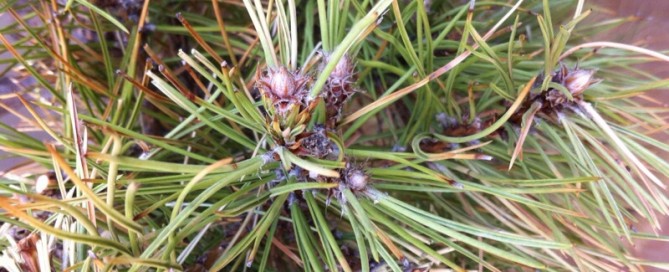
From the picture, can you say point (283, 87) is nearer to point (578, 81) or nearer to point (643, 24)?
point (578, 81)

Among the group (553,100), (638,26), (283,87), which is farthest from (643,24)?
(283,87)

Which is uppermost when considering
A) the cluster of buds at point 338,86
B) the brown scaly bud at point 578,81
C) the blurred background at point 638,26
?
the blurred background at point 638,26

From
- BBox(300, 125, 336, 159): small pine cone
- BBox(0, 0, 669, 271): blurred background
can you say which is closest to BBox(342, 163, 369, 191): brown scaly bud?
BBox(300, 125, 336, 159): small pine cone

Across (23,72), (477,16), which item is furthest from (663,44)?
(23,72)

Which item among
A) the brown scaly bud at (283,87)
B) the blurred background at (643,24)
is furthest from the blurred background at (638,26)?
the brown scaly bud at (283,87)

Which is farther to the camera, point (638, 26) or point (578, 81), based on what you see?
point (638, 26)

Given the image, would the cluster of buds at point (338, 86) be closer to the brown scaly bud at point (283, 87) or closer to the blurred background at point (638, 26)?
the brown scaly bud at point (283, 87)
